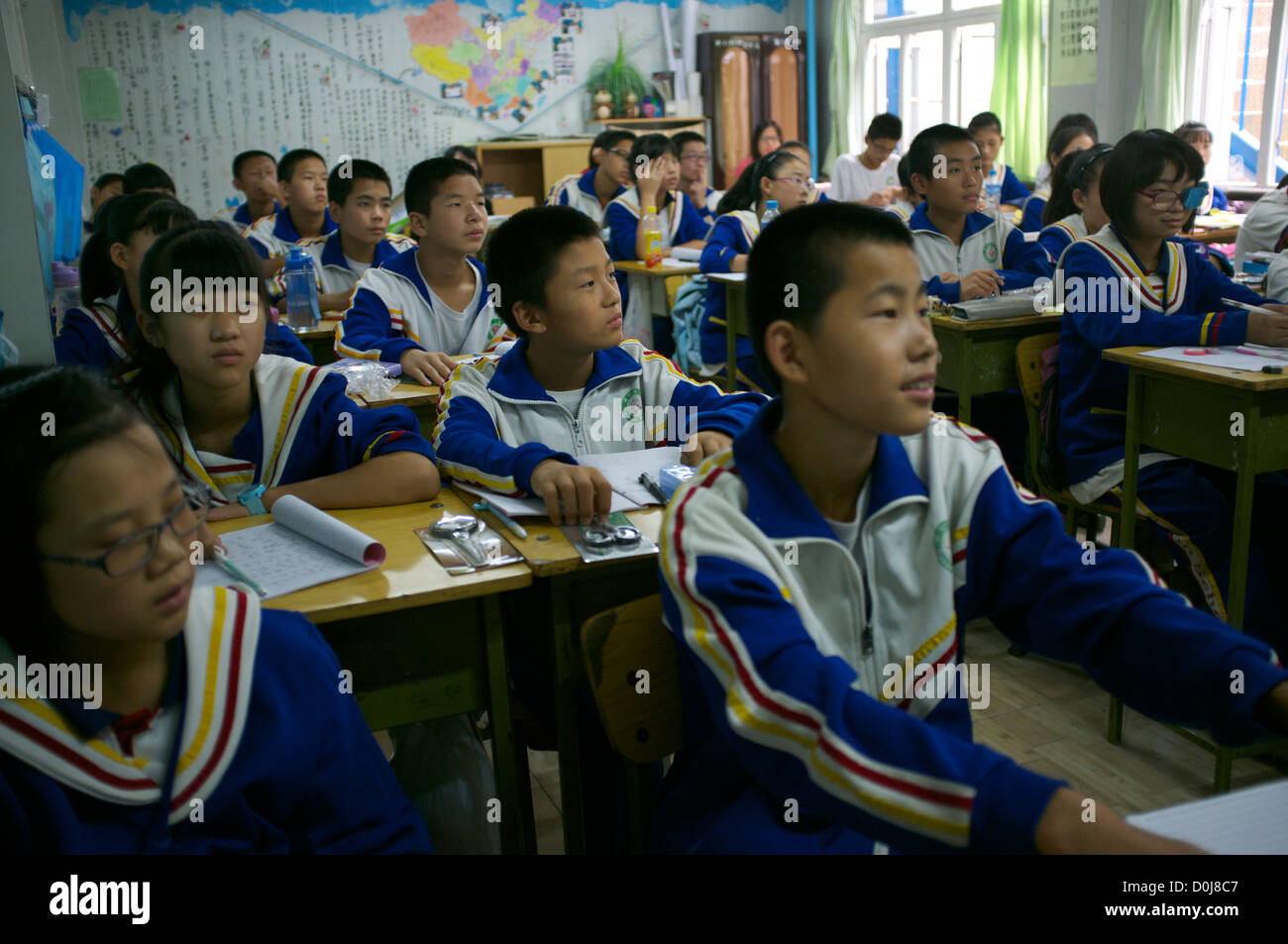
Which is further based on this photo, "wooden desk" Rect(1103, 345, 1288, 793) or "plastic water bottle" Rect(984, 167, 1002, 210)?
"plastic water bottle" Rect(984, 167, 1002, 210)

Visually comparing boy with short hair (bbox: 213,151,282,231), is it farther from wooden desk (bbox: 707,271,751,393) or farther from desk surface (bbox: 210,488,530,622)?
desk surface (bbox: 210,488,530,622)

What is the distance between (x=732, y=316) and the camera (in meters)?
4.09

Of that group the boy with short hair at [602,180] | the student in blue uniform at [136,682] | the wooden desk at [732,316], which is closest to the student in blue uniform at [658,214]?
the boy with short hair at [602,180]

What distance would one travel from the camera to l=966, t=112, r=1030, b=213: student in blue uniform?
227 inches

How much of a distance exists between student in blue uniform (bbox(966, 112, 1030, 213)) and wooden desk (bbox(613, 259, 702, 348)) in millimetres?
2159

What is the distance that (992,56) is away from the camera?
6.77m

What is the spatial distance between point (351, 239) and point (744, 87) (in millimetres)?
5403

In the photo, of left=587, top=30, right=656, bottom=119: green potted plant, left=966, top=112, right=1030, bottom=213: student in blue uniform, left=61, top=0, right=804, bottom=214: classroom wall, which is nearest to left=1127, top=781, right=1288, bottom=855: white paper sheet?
left=966, top=112, right=1030, bottom=213: student in blue uniform

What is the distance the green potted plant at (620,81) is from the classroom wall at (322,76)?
9 centimetres

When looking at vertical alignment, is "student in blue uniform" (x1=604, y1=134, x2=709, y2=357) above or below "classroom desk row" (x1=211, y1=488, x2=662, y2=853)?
above

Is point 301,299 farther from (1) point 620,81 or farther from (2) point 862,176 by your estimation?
(1) point 620,81
